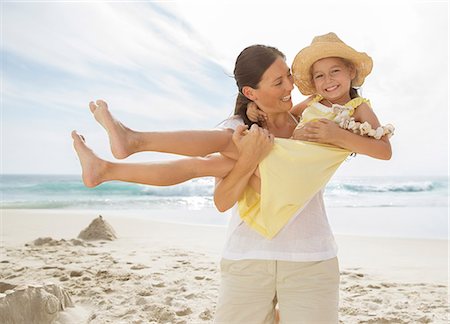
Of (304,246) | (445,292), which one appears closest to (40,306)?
(304,246)

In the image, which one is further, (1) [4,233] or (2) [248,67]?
(1) [4,233]

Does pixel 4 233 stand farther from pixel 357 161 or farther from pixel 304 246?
pixel 357 161

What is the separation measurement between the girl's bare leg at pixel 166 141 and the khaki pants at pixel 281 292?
507 millimetres

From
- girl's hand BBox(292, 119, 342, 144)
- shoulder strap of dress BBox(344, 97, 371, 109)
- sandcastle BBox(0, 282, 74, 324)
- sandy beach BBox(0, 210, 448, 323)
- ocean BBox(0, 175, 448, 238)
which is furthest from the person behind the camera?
ocean BBox(0, 175, 448, 238)

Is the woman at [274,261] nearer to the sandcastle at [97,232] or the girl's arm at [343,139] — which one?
the girl's arm at [343,139]

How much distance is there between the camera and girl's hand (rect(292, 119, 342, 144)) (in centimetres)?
223

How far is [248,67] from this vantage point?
244cm

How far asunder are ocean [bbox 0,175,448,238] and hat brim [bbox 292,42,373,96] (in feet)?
20.3

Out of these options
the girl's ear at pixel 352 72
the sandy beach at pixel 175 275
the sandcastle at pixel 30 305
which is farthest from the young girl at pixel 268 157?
the sandy beach at pixel 175 275

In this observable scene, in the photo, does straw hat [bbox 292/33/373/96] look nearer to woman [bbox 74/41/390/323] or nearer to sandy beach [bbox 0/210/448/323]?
woman [bbox 74/41/390/323]

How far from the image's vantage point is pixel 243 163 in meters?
2.18

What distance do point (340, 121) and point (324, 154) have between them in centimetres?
25

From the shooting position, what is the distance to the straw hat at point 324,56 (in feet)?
8.46

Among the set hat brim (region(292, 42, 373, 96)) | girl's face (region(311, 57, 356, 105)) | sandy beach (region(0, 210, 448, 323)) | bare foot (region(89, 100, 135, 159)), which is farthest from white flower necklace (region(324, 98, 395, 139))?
sandy beach (region(0, 210, 448, 323))
